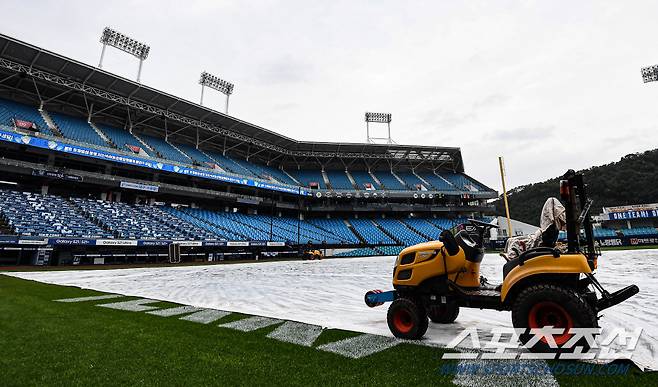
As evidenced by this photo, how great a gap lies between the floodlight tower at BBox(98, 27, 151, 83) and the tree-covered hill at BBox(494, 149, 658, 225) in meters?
70.9

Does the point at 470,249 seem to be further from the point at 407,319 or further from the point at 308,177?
the point at 308,177

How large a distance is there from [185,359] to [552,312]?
4.07 metres

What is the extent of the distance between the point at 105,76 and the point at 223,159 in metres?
16.2

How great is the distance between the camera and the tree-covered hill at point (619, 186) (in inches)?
2549

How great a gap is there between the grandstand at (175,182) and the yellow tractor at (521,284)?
2379 centimetres

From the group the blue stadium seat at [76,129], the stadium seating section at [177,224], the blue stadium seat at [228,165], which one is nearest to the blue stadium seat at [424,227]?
the stadium seating section at [177,224]

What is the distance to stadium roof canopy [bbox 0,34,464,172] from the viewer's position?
28.4 m

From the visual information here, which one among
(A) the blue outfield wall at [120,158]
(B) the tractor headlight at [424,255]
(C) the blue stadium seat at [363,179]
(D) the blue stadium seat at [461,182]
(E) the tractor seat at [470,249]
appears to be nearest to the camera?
(E) the tractor seat at [470,249]

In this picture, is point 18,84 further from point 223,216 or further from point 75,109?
point 223,216

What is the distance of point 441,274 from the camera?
14.6 ft

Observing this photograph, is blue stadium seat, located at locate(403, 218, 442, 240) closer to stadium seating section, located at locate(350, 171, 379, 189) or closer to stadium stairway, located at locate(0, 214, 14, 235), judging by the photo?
stadium seating section, located at locate(350, 171, 379, 189)

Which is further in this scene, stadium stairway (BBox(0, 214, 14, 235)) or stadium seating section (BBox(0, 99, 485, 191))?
stadium seating section (BBox(0, 99, 485, 191))

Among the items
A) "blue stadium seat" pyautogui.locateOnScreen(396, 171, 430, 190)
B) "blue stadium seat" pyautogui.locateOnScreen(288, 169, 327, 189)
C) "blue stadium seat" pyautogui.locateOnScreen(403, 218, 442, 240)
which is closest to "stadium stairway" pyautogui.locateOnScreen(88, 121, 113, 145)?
"blue stadium seat" pyautogui.locateOnScreen(288, 169, 327, 189)

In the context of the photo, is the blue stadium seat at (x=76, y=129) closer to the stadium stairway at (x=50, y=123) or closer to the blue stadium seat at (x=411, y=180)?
the stadium stairway at (x=50, y=123)
